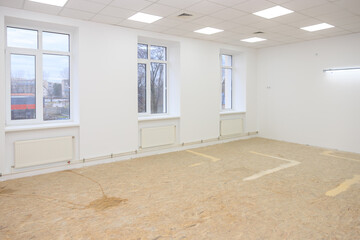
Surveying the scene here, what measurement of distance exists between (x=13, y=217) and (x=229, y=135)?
240 inches

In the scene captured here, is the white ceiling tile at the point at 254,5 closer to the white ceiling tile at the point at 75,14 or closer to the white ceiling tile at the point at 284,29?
the white ceiling tile at the point at 284,29

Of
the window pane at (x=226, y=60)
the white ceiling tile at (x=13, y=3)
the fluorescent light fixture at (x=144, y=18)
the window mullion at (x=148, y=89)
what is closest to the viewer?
the white ceiling tile at (x=13, y=3)

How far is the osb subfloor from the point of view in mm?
2912

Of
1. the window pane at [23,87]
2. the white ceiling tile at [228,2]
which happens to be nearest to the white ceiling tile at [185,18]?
the white ceiling tile at [228,2]

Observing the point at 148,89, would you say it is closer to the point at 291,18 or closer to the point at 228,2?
the point at 228,2

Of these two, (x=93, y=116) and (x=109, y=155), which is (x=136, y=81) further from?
(x=109, y=155)

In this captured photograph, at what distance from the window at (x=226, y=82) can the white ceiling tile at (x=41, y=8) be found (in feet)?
17.2

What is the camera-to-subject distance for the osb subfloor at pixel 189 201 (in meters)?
2.91

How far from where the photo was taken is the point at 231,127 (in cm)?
814

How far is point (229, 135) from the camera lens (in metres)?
8.14

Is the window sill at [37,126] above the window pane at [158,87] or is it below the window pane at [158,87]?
below

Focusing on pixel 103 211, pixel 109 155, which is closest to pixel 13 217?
pixel 103 211

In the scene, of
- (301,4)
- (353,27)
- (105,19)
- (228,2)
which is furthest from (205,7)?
(353,27)

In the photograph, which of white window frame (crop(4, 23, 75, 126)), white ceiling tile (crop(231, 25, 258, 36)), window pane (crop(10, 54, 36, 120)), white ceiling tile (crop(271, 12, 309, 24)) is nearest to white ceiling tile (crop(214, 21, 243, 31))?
white ceiling tile (crop(231, 25, 258, 36))
